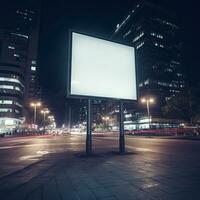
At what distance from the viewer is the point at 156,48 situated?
4370 inches

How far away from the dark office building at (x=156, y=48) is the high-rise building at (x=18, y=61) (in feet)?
215

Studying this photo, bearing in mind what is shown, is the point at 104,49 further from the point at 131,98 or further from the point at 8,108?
the point at 8,108

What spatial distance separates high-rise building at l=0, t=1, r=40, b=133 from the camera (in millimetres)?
89750

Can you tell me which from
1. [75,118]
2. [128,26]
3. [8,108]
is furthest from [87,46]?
[75,118]

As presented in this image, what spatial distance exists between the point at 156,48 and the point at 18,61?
84.5 metres

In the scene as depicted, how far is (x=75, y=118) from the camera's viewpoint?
18775cm

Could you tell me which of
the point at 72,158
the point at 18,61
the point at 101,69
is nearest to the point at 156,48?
the point at 18,61

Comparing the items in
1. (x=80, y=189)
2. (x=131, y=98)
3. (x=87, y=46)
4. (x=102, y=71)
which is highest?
(x=87, y=46)

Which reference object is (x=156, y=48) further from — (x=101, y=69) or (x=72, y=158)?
(x=72, y=158)

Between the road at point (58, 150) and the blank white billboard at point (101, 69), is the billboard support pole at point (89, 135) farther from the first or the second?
the road at point (58, 150)

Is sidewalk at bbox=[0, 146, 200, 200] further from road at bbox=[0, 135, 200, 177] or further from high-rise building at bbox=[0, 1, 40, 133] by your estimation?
high-rise building at bbox=[0, 1, 40, 133]

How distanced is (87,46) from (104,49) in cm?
102

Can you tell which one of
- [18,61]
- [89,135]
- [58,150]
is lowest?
[58,150]

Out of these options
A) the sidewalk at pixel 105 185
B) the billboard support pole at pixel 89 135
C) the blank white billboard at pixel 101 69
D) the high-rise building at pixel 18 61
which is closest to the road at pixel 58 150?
the sidewalk at pixel 105 185
